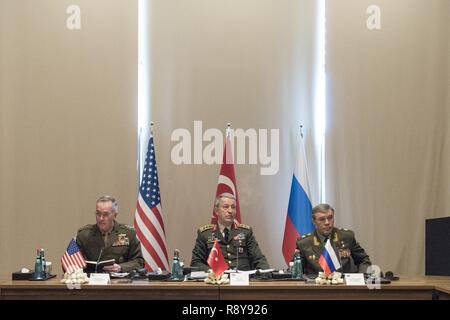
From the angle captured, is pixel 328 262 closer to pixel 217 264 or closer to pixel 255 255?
pixel 217 264

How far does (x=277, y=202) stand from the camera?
6406mm

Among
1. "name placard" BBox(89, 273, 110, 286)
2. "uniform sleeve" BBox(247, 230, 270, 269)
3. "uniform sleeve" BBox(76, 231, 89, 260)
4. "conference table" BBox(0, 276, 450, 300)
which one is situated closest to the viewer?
"conference table" BBox(0, 276, 450, 300)

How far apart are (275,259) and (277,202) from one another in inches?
21.5

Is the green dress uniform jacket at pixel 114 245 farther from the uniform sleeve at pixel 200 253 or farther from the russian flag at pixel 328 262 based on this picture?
the russian flag at pixel 328 262

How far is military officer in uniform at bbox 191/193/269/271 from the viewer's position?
17.4ft

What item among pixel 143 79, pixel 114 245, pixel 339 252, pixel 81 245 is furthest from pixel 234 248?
pixel 143 79

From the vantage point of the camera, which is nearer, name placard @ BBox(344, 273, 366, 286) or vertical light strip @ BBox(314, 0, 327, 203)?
name placard @ BBox(344, 273, 366, 286)

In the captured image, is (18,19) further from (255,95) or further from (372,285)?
(372,285)

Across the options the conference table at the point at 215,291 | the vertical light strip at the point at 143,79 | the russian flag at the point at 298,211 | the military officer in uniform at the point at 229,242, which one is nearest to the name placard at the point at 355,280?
the conference table at the point at 215,291

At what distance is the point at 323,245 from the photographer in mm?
5133

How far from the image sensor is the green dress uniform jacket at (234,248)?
5.32m

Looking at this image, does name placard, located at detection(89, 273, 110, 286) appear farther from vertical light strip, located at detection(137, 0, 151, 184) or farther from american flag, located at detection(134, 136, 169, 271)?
vertical light strip, located at detection(137, 0, 151, 184)

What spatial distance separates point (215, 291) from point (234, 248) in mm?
1449

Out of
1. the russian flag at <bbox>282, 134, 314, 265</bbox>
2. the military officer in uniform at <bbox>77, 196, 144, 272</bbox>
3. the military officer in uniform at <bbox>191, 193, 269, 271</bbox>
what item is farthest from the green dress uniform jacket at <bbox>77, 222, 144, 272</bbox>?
the russian flag at <bbox>282, 134, 314, 265</bbox>
